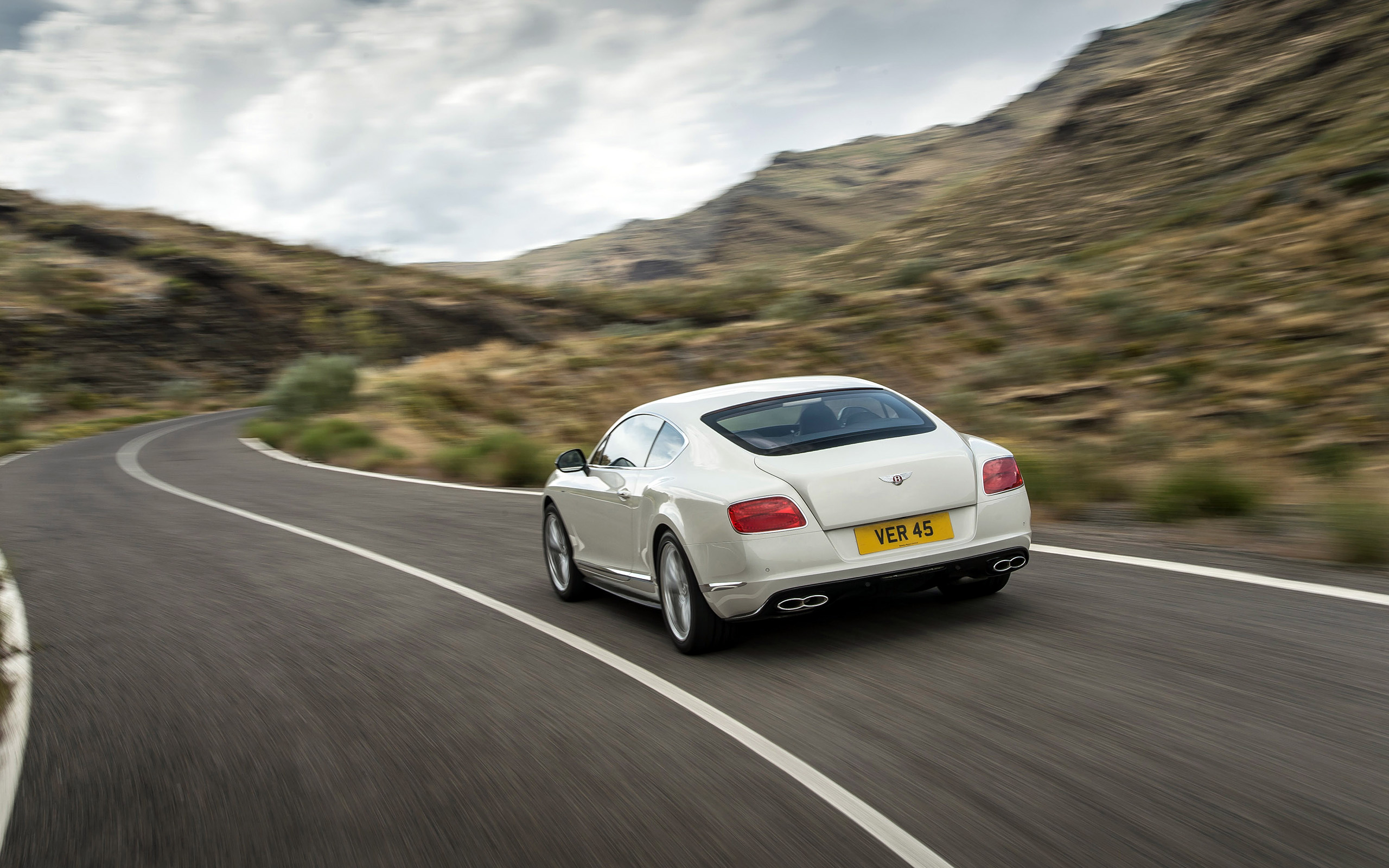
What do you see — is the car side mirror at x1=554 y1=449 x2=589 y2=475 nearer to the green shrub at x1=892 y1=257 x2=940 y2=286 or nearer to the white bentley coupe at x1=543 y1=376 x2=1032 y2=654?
the white bentley coupe at x1=543 y1=376 x2=1032 y2=654

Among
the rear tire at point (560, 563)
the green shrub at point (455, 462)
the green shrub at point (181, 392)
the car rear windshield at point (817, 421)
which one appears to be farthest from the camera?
the green shrub at point (181, 392)

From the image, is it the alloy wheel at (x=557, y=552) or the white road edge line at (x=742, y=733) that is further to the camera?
the alloy wheel at (x=557, y=552)

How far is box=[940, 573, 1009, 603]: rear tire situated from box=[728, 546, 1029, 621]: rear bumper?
0.72 meters

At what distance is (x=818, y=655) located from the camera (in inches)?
222

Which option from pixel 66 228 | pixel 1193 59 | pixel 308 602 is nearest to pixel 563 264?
pixel 66 228

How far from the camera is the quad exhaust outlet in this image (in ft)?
Answer: 17.5

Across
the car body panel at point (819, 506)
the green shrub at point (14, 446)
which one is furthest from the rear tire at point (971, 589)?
the green shrub at point (14, 446)

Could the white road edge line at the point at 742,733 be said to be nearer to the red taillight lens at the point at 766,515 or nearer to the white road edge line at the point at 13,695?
the red taillight lens at the point at 766,515

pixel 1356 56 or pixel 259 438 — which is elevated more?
pixel 1356 56

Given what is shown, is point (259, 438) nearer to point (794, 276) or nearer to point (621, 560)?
point (621, 560)

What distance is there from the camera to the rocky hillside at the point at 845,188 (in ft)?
388

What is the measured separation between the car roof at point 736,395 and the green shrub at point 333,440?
17.0 metres

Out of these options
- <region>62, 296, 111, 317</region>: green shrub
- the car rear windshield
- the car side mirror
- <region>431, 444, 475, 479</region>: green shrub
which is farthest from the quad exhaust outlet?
<region>62, 296, 111, 317</region>: green shrub

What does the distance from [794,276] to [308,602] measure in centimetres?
6564
